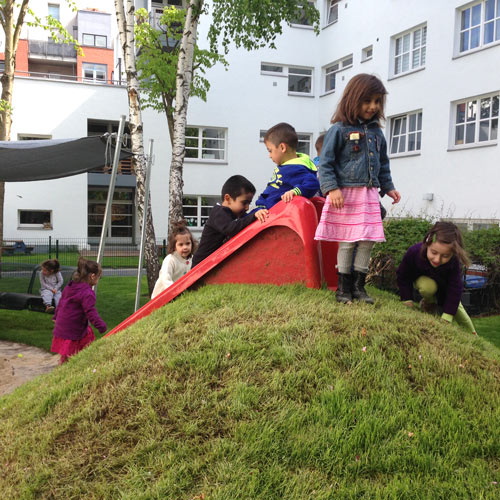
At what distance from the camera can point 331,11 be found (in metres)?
23.0

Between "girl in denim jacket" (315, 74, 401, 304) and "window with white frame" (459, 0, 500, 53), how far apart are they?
44.8 ft

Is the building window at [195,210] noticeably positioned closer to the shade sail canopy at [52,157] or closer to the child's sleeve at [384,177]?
the shade sail canopy at [52,157]

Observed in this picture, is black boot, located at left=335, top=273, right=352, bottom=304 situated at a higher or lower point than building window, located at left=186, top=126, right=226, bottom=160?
lower

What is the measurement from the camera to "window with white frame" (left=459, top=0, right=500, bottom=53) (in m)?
14.8

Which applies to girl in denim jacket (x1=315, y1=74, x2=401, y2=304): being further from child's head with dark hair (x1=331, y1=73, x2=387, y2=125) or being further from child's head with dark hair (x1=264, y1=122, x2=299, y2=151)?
child's head with dark hair (x1=264, y1=122, x2=299, y2=151)

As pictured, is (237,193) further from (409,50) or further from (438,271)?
(409,50)

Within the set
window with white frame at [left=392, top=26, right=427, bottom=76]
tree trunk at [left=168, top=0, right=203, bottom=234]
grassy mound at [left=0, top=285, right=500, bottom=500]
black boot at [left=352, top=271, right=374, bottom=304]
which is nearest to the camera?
grassy mound at [left=0, top=285, right=500, bottom=500]

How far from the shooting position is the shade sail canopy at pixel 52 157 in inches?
262

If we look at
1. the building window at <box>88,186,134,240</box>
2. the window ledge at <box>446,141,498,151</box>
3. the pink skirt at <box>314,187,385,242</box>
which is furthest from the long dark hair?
the building window at <box>88,186,134,240</box>

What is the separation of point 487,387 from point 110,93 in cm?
2332

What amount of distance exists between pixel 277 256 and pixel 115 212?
25410 millimetres

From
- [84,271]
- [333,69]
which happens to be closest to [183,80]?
[84,271]

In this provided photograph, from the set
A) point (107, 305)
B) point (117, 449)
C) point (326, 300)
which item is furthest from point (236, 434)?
point (107, 305)

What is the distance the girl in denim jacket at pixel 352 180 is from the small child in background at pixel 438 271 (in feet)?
2.36
